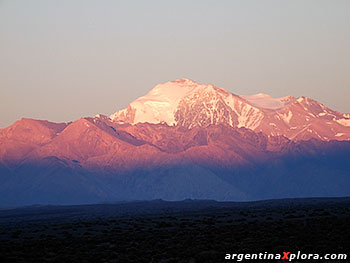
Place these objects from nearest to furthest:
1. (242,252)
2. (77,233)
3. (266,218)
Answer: (242,252) < (77,233) < (266,218)

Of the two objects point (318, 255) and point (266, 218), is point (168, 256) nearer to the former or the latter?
point (318, 255)

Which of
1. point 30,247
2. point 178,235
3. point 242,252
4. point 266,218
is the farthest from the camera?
point 266,218

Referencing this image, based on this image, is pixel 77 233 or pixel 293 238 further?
pixel 77 233

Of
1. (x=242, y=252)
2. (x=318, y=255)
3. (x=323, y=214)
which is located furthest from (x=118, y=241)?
(x=323, y=214)

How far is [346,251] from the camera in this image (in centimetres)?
4400

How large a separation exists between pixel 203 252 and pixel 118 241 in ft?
Result: 39.3

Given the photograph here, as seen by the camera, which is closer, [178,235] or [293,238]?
[293,238]

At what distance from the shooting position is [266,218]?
7781 centimetres

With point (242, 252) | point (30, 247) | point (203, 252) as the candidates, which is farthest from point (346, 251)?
point (30, 247)

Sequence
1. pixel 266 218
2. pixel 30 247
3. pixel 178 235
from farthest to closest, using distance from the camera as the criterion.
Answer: pixel 266 218, pixel 178 235, pixel 30 247

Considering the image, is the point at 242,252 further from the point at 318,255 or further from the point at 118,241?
the point at 118,241

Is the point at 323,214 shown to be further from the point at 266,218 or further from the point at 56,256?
the point at 56,256

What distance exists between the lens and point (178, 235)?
6088 centimetres

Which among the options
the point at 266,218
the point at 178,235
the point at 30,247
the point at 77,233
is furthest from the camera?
the point at 266,218
